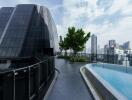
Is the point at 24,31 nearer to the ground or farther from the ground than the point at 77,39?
farther from the ground

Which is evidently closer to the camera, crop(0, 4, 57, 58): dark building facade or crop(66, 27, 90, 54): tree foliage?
crop(66, 27, 90, 54): tree foliage

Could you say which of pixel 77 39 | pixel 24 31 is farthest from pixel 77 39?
pixel 24 31

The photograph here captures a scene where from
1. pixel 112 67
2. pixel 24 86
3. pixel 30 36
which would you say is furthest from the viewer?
pixel 30 36

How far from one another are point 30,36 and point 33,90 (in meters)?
36.8

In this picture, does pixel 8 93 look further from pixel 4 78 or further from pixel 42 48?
pixel 42 48

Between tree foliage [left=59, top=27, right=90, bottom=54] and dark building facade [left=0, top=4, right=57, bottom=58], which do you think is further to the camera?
dark building facade [left=0, top=4, right=57, bottom=58]

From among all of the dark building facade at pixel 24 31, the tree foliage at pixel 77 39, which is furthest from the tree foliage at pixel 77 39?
the dark building facade at pixel 24 31

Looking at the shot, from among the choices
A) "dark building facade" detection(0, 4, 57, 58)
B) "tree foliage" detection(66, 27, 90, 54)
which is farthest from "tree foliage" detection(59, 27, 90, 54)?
"dark building facade" detection(0, 4, 57, 58)

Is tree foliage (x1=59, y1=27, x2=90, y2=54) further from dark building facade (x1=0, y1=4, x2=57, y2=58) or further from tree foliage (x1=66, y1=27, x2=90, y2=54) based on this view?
dark building facade (x1=0, y1=4, x2=57, y2=58)

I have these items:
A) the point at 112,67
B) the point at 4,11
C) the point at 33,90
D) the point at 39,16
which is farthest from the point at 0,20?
the point at 33,90

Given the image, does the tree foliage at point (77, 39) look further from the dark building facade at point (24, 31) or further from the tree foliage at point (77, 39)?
the dark building facade at point (24, 31)

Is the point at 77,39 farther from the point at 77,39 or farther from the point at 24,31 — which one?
the point at 24,31

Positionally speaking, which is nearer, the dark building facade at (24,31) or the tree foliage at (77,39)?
the tree foliage at (77,39)

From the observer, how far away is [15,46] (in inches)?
1485
